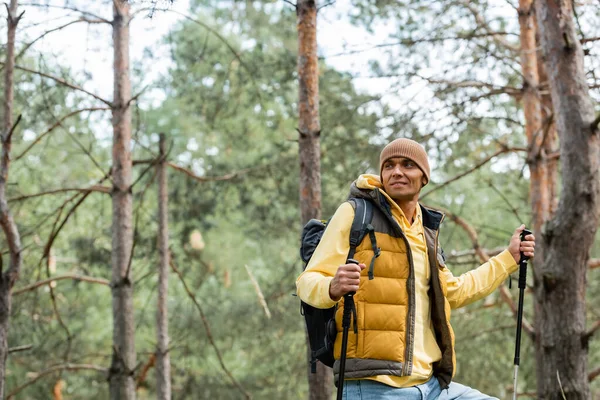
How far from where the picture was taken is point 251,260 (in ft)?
76.1

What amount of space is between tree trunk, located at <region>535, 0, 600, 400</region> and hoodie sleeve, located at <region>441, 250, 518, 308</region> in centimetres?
273

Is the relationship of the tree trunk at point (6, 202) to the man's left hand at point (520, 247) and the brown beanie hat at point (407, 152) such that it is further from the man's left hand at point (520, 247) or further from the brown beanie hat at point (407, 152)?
the man's left hand at point (520, 247)

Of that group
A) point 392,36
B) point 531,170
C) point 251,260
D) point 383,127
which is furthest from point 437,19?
point 251,260

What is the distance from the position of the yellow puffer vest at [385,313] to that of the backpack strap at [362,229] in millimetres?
20

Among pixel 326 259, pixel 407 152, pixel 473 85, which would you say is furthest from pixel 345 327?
pixel 473 85

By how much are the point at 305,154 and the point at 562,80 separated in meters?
2.20

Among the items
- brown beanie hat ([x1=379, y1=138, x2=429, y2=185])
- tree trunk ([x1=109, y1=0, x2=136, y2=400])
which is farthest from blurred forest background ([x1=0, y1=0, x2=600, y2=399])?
brown beanie hat ([x1=379, y1=138, x2=429, y2=185])

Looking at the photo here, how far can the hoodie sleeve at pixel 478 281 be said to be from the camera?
3568 millimetres

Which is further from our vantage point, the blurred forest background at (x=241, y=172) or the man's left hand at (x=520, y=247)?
the blurred forest background at (x=241, y=172)

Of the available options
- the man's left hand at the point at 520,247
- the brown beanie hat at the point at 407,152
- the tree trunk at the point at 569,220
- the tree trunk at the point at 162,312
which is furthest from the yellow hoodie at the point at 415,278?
the tree trunk at the point at 162,312

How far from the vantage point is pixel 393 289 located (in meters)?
3.15

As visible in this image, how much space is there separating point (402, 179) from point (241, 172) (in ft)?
23.4

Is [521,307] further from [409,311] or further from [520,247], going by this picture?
[409,311]

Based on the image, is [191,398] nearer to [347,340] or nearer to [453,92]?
[453,92]
